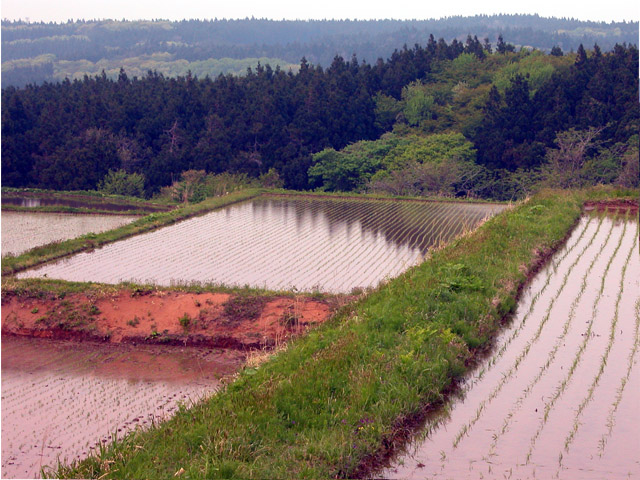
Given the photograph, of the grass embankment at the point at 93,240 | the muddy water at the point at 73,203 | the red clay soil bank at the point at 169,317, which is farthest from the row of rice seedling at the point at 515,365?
the muddy water at the point at 73,203

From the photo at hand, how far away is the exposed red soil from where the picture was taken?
63.2 feet

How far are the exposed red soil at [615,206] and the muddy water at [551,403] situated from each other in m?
8.85

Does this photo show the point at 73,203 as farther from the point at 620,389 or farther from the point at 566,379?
the point at 620,389

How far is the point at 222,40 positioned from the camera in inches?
6526

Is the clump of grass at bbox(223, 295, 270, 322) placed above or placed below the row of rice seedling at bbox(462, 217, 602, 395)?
below

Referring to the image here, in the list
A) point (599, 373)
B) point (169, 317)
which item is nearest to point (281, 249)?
point (169, 317)

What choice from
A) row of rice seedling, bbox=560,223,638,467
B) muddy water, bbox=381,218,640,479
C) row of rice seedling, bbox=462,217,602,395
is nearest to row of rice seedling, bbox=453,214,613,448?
muddy water, bbox=381,218,640,479

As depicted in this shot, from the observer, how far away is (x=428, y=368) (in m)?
7.08

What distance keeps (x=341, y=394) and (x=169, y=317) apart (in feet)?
15.4

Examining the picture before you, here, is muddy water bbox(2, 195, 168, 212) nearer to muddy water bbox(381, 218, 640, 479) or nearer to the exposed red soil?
the exposed red soil

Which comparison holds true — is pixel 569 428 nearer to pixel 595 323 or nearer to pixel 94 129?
pixel 595 323

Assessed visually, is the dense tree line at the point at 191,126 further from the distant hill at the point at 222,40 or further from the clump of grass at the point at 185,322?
the distant hill at the point at 222,40

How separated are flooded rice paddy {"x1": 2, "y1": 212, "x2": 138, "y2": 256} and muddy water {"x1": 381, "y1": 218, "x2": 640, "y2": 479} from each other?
1124 cm

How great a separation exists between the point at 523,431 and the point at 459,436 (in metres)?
0.53
